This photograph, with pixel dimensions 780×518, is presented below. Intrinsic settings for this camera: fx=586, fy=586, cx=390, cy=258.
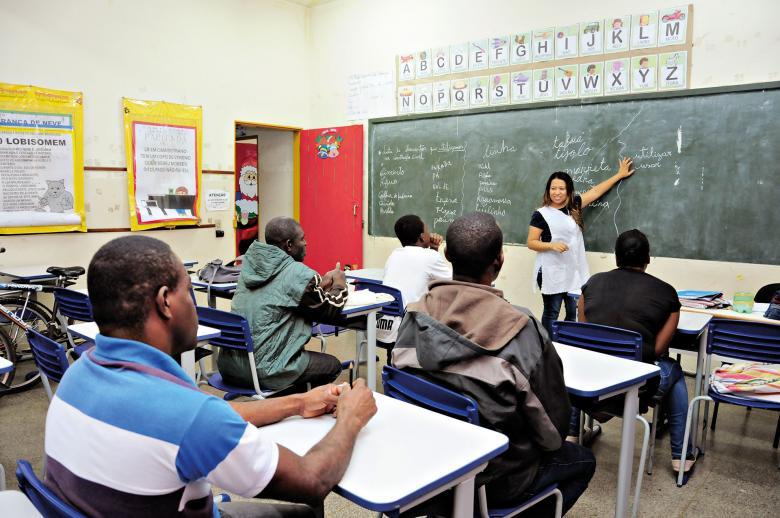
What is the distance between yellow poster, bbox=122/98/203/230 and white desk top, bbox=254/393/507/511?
476cm

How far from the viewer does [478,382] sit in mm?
1558

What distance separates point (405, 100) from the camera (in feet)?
19.8

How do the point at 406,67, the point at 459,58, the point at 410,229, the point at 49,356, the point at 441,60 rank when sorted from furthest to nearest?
the point at 406,67
the point at 441,60
the point at 459,58
the point at 410,229
the point at 49,356

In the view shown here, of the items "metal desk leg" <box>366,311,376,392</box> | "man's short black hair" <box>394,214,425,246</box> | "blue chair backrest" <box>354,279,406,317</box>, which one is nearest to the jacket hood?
"metal desk leg" <box>366,311,376,392</box>

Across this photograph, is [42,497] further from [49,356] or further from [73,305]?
[73,305]

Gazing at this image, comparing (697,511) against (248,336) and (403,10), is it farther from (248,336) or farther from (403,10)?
(403,10)

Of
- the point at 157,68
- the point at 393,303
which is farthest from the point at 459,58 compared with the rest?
the point at 393,303

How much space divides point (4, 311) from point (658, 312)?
12.9ft

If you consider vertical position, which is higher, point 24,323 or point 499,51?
point 499,51

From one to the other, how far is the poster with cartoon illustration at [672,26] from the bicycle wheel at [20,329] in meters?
4.98

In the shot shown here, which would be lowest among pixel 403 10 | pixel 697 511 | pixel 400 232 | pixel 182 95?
pixel 697 511

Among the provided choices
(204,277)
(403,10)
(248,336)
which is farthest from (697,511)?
(403,10)

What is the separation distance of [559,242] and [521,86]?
1591 mm

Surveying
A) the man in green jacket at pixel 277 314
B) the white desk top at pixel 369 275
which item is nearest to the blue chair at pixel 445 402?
the man in green jacket at pixel 277 314
